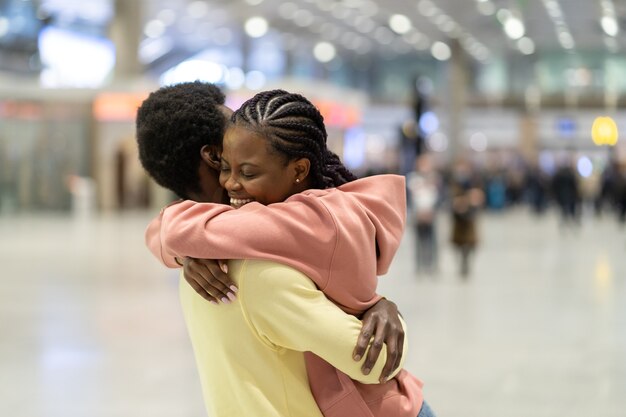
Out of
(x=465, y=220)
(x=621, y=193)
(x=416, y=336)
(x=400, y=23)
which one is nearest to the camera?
(x=416, y=336)

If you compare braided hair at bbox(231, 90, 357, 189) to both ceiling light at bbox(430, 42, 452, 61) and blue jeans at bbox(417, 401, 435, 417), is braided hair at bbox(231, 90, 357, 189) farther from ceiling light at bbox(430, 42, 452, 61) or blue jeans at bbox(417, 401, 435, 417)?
ceiling light at bbox(430, 42, 452, 61)

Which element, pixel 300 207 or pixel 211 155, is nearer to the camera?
pixel 300 207

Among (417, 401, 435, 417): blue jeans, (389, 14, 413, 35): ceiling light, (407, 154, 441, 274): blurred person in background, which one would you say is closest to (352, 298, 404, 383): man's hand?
(417, 401, 435, 417): blue jeans

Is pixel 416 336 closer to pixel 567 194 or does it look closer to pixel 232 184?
pixel 232 184

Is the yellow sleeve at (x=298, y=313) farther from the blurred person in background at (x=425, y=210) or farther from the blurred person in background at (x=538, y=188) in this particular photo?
the blurred person in background at (x=538, y=188)

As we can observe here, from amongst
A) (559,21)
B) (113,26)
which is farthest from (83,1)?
(559,21)

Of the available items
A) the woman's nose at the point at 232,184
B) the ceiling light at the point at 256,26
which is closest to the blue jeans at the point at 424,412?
the woman's nose at the point at 232,184

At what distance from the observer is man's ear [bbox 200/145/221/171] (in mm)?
2023

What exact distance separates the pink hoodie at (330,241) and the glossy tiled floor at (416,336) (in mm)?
4102

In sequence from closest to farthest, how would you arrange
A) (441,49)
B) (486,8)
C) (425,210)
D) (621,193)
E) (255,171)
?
(255,171) < (425,210) < (621,193) < (486,8) < (441,49)

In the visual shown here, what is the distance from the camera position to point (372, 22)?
39469 mm

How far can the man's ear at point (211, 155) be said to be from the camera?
202 cm

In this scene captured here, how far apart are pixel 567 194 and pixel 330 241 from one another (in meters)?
25.7

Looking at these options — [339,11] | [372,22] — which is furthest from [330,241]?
[372,22]
